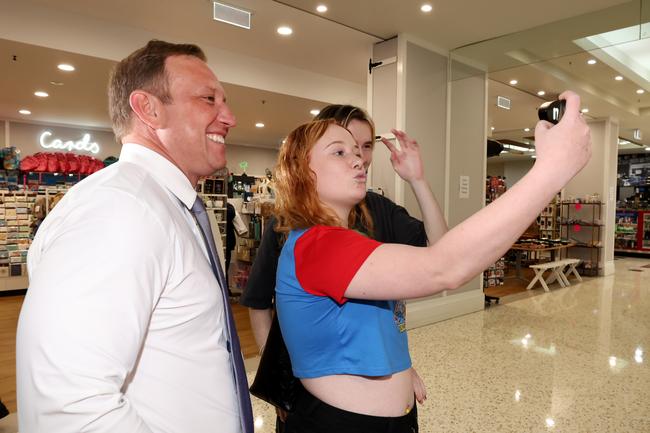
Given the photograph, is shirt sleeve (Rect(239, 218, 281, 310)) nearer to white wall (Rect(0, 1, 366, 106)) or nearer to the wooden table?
white wall (Rect(0, 1, 366, 106))

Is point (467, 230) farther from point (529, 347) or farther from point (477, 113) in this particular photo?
point (477, 113)

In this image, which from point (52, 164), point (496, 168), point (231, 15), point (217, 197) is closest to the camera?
point (231, 15)

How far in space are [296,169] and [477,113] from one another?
18.3 ft

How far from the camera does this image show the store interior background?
15.0ft

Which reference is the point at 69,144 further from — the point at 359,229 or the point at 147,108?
the point at 147,108

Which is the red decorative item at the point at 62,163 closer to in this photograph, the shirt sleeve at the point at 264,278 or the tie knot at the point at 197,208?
the shirt sleeve at the point at 264,278

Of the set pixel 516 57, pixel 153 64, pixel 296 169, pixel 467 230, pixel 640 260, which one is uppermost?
pixel 516 57

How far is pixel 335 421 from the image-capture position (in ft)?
3.43

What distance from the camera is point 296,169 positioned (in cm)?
120

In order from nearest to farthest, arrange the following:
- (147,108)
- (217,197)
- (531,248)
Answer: (147,108) → (217,197) → (531,248)

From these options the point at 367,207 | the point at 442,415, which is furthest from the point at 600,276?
the point at 367,207

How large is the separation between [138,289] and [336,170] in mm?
622

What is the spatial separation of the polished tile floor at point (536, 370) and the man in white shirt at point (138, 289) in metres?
2.22

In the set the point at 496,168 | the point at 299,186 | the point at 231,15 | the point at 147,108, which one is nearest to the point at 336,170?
the point at 299,186
